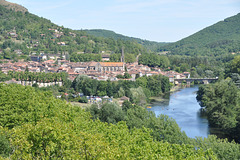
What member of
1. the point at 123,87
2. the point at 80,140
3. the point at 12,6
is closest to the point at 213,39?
the point at 12,6

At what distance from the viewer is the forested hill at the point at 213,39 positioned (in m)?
113

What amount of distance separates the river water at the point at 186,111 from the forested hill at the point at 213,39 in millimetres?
69291

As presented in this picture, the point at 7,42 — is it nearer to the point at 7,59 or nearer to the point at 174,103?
the point at 7,59

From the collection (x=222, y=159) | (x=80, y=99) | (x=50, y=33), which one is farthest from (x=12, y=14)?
(x=222, y=159)

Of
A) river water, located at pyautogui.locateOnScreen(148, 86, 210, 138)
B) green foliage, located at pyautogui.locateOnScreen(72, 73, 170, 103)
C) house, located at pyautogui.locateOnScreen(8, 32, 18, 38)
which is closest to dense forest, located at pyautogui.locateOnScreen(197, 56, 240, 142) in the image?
river water, located at pyautogui.locateOnScreen(148, 86, 210, 138)

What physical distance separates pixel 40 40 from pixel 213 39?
85.3 metres

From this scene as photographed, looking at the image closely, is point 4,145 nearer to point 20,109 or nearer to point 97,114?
point 20,109

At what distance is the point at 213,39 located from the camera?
13612 centimetres

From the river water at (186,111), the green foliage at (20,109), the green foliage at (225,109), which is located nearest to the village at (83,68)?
the river water at (186,111)

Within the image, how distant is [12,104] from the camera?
598 inches

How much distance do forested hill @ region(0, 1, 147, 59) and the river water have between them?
1335 inches

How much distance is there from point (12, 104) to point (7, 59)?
4719cm

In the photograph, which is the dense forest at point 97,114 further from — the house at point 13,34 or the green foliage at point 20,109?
the house at point 13,34

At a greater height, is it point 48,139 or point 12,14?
point 12,14
